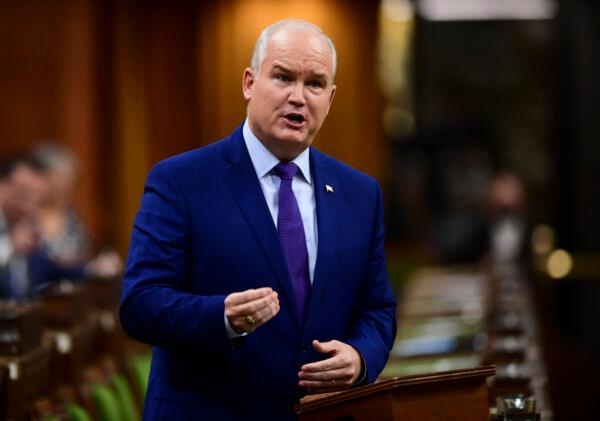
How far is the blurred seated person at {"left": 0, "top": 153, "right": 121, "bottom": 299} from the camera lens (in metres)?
6.70

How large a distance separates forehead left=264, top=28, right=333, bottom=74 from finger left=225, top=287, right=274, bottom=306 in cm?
57

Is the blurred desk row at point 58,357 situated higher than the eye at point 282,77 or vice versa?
the eye at point 282,77

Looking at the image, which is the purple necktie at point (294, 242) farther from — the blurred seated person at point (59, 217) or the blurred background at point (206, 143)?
the blurred seated person at point (59, 217)

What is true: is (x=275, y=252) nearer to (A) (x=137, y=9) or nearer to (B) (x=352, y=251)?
(B) (x=352, y=251)

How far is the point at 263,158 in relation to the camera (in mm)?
2859

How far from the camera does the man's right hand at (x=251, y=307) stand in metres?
2.44

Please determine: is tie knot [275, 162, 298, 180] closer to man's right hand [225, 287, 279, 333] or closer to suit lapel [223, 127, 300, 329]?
suit lapel [223, 127, 300, 329]

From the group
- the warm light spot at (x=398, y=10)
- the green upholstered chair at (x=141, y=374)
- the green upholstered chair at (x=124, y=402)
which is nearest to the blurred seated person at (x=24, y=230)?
the green upholstered chair at (x=141, y=374)

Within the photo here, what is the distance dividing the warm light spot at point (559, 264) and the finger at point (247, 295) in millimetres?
10886

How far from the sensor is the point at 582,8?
1314 cm

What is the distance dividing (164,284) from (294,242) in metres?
0.33

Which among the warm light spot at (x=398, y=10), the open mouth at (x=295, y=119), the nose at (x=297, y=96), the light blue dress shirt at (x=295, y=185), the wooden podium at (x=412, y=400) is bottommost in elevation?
the wooden podium at (x=412, y=400)

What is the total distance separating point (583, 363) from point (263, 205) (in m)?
6.88

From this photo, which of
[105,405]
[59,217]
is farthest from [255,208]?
[59,217]
